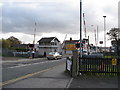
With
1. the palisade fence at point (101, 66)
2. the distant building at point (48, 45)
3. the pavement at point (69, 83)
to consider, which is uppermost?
the distant building at point (48, 45)

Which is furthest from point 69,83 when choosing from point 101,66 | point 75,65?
point 101,66

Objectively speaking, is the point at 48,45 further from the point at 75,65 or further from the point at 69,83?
the point at 69,83

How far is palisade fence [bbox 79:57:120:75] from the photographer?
1024cm

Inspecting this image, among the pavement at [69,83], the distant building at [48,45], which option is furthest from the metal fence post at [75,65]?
the distant building at [48,45]

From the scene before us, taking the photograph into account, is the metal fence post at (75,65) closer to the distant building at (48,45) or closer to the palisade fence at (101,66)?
the palisade fence at (101,66)

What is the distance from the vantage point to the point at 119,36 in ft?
206

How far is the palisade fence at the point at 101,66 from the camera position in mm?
10240

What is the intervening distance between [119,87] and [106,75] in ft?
9.44

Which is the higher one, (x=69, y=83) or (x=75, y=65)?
(x=75, y=65)

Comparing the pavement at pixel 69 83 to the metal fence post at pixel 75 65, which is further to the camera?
the metal fence post at pixel 75 65

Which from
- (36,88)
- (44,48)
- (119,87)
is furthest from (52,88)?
(44,48)

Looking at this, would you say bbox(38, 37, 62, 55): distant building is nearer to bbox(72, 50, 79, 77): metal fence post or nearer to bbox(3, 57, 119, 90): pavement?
bbox(72, 50, 79, 77): metal fence post

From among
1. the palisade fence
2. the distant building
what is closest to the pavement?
the palisade fence

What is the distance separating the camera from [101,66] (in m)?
10.4
